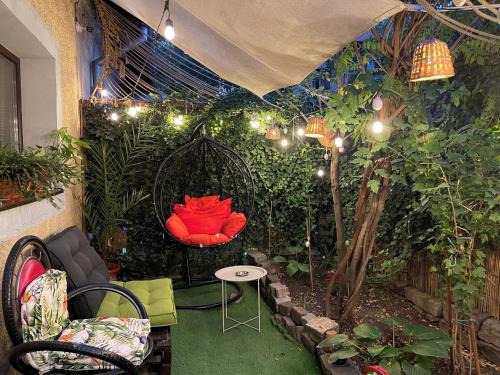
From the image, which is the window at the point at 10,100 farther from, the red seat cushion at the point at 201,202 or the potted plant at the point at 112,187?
the red seat cushion at the point at 201,202

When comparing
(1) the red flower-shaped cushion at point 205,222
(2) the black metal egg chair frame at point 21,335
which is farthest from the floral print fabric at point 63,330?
(1) the red flower-shaped cushion at point 205,222

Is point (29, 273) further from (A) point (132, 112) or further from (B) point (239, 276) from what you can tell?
(A) point (132, 112)

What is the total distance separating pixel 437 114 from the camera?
291cm

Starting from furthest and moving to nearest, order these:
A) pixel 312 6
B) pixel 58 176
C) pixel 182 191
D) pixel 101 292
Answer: pixel 182 191 < pixel 101 292 < pixel 58 176 < pixel 312 6

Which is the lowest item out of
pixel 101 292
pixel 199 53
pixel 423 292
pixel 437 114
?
pixel 423 292

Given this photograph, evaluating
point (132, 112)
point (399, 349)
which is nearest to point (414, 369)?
point (399, 349)

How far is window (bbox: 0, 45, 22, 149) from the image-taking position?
232 centimetres

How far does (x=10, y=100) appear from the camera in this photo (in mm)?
2441

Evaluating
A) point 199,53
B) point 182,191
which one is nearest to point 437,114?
point 199,53

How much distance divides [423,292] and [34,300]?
292 centimetres

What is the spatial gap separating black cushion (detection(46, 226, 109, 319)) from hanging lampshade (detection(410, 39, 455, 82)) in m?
1.98

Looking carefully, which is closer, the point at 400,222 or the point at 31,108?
the point at 31,108

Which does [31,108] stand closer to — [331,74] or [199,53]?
[199,53]

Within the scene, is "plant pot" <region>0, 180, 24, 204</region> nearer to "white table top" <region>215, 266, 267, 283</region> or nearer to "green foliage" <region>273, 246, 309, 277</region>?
"white table top" <region>215, 266, 267, 283</region>
